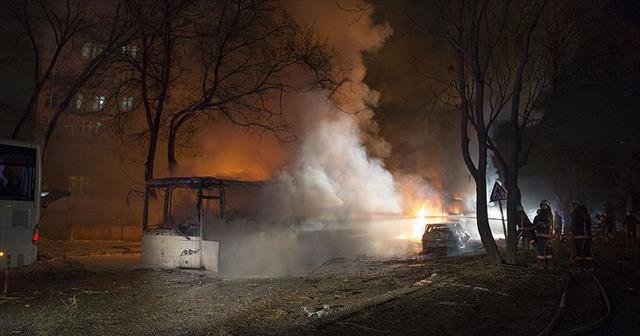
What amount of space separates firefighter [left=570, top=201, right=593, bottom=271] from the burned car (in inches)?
244

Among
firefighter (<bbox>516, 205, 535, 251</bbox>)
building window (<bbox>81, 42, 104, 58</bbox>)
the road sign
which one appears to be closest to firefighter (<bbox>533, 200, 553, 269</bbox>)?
firefighter (<bbox>516, 205, 535, 251</bbox>)

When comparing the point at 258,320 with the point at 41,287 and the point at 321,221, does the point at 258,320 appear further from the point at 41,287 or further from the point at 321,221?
the point at 321,221

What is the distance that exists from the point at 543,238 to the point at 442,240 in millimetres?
7174

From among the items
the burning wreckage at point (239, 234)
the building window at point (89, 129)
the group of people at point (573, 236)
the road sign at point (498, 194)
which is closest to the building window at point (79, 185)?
the building window at point (89, 129)

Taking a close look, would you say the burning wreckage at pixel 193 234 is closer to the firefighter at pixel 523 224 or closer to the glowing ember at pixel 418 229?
the firefighter at pixel 523 224

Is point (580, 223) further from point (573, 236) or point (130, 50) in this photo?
point (130, 50)

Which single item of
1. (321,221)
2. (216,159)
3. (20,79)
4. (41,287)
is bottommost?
(41,287)

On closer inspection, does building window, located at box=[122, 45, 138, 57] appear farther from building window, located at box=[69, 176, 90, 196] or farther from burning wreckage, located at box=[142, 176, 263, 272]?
building window, located at box=[69, 176, 90, 196]

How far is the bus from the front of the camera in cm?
1209

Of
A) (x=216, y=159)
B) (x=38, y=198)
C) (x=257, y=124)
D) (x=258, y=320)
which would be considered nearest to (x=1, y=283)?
(x=38, y=198)

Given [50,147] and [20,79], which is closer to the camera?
[20,79]

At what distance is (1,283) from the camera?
11812 millimetres

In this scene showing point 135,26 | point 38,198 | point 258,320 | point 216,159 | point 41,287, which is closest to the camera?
point 258,320

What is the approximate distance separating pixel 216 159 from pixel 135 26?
7982 millimetres
